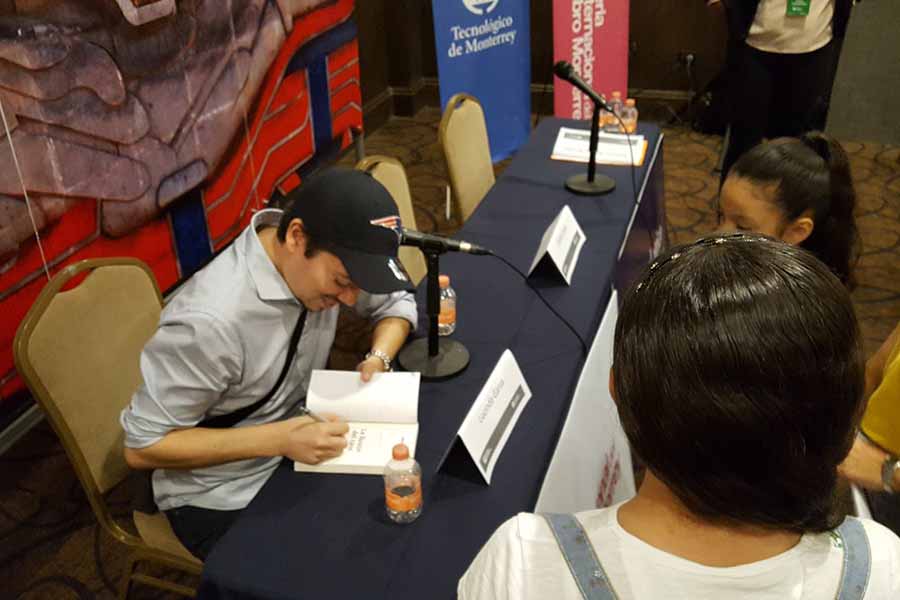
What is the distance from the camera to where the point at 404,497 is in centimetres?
125

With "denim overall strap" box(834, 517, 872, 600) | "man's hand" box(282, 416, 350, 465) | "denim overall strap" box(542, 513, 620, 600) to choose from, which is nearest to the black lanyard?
"man's hand" box(282, 416, 350, 465)

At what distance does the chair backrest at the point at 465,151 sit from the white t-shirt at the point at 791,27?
4.39ft

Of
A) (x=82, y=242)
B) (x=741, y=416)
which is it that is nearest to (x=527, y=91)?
(x=82, y=242)

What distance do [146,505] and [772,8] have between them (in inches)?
119

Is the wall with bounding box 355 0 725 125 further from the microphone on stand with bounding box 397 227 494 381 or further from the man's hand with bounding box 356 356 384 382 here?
the man's hand with bounding box 356 356 384 382

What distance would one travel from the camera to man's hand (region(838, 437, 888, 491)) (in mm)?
1374

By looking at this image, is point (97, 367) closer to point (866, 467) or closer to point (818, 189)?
point (866, 467)

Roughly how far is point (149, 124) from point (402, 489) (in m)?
1.95

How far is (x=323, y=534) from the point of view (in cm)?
125

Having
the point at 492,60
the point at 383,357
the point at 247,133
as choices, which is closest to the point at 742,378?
the point at 383,357

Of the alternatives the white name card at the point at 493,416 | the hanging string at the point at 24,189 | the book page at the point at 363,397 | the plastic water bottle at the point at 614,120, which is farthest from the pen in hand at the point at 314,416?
the plastic water bottle at the point at 614,120

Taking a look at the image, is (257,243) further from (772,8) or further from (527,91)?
(527,91)

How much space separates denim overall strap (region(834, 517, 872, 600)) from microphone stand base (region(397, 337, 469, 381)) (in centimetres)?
95

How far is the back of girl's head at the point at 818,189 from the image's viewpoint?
188 cm
